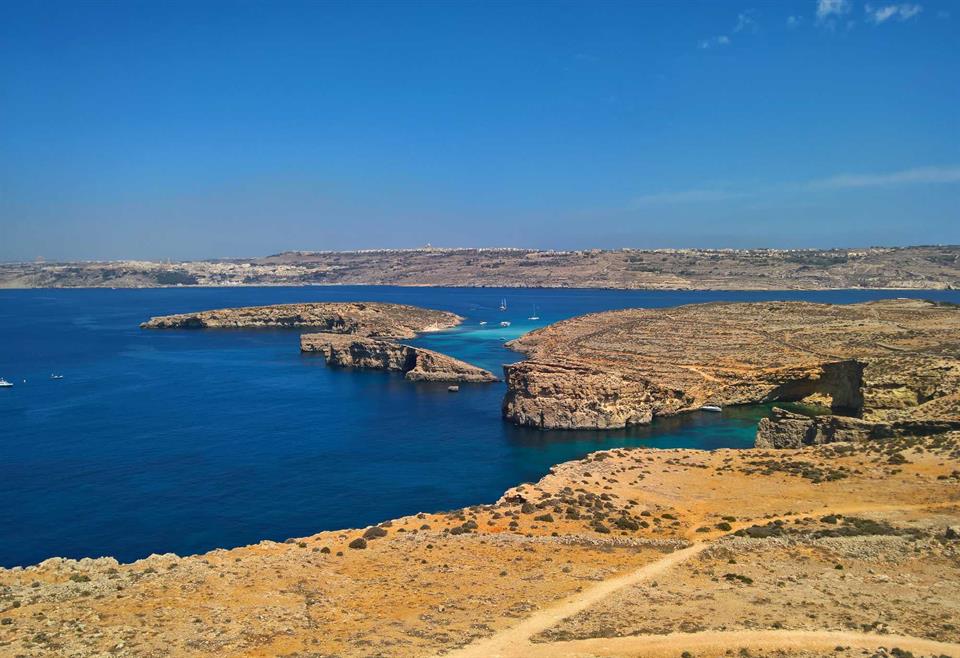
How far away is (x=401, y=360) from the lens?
86.2 meters

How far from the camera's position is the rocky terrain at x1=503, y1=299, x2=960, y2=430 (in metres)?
47.0

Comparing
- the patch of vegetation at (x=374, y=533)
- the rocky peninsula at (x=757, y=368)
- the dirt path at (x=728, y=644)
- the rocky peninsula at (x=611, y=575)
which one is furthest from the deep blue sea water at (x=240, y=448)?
the dirt path at (x=728, y=644)

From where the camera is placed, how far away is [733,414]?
2334 inches

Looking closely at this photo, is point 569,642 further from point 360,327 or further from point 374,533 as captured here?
point 360,327

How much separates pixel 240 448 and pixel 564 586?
34250 mm

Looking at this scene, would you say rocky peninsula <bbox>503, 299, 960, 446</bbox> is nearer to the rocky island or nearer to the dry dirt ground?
the rocky island

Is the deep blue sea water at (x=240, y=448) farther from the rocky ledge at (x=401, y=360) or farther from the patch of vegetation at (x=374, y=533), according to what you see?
the patch of vegetation at (x=374, y=533)

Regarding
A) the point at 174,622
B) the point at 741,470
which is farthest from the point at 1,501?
the point at 741,470

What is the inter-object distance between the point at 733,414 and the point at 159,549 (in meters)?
44.8

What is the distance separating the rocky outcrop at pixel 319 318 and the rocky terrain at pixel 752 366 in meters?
46.5

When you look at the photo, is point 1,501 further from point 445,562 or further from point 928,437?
point 928,437

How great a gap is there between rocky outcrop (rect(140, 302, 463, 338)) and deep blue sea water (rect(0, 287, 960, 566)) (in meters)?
36.4

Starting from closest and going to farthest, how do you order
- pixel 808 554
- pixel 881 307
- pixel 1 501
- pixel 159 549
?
pixel 808 554 < pixel 159 549 < pixel 1 501 < pixel 881 307

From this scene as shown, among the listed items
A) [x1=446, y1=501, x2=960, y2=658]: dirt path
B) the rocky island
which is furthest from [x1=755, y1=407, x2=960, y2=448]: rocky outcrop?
the rocky island
